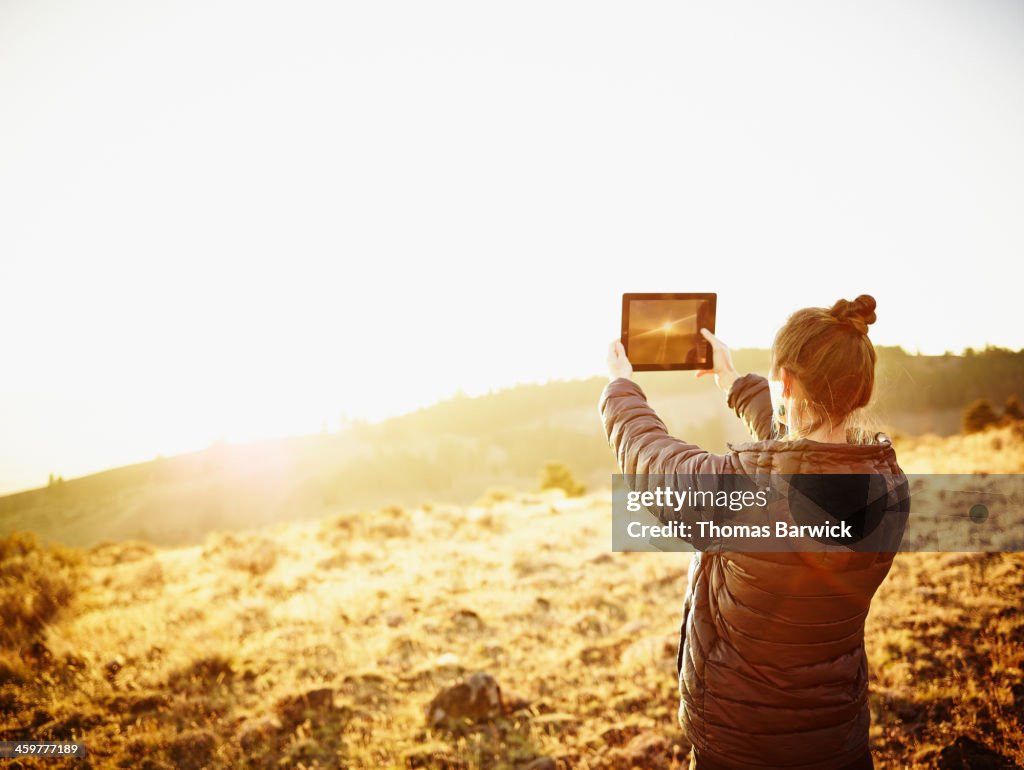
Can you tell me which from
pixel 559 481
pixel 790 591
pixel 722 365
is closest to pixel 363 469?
pixel 559 481

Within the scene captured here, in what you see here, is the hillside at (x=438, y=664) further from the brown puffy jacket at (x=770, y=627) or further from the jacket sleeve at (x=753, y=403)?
the jacket sleeve at (x=753, y=403)

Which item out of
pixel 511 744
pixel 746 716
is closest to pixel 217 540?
pixel 511 744

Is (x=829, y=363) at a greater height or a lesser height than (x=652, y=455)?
greater

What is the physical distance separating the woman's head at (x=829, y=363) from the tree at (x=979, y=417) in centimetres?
3682

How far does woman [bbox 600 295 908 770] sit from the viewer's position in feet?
4.88

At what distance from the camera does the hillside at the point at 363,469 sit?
4872 cm

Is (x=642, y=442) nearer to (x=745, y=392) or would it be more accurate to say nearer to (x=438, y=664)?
(x=745, y=392)

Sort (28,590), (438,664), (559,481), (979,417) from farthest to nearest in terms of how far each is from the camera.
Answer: (559,481)
(979,417)
(28,590)
(438,664)

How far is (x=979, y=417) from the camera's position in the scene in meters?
28.7

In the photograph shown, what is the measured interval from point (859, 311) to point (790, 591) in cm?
94

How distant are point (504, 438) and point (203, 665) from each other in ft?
254

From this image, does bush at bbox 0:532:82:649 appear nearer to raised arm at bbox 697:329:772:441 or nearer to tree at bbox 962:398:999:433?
raised arm at bbox 697:329:772:441

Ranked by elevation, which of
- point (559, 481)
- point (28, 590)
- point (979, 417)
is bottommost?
point (559, 481)

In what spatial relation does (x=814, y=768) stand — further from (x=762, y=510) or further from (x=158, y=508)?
(x=158, y=508)
